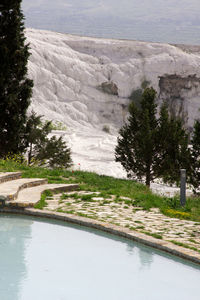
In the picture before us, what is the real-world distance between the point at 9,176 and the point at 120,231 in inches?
196

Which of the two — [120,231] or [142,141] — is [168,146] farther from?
[120,231]

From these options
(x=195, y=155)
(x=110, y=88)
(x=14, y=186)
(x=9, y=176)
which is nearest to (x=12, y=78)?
(x=195, y=155)

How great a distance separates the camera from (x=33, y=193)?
33.6 feet

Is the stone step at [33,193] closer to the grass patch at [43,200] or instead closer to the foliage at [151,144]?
the grass patch at [43,200]

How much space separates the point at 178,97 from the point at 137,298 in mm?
57529

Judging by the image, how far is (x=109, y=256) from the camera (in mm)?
6621

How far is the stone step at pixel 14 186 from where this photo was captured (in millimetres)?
9158

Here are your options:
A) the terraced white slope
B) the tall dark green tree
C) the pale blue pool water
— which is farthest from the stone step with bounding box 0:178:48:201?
the terraced white slope

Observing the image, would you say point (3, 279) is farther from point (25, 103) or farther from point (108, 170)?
point (108, 170)

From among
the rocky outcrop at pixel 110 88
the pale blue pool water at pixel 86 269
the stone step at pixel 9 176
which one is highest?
the rocky outcrop at pixel 110 88

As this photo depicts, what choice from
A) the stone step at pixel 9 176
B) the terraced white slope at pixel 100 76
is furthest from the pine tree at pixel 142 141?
the terraced white slope at pixel 100 76

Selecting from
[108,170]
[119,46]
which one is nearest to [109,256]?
[108,170]

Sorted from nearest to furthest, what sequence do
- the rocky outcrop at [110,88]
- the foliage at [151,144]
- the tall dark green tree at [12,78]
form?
the tall dark green tree at [12,78] → the foliage at [151,144] → the rocky outcrop at [110,88]

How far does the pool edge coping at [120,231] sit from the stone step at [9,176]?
2.37 meters
